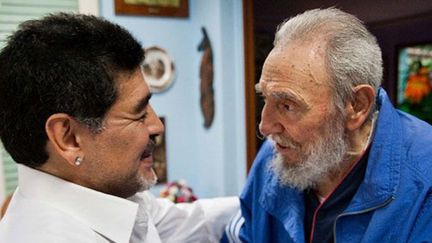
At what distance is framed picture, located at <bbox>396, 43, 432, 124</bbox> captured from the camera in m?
3.15

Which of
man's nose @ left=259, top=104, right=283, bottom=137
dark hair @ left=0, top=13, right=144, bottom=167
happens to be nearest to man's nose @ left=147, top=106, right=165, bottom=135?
dark hair @ left=0, top=13, right=144, bottom=167

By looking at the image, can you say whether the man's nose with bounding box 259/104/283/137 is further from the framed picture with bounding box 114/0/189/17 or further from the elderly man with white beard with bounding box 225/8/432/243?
the framed picture with bounding box 114/0/189/17

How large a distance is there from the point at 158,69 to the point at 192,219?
5.40ft

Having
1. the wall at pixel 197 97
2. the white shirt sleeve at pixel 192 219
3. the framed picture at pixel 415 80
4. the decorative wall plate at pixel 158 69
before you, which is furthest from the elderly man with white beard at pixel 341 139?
the framed picture at pixel 415 80

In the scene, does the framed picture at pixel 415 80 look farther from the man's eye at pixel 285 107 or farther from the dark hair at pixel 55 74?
the dark hair at pixel 55 74

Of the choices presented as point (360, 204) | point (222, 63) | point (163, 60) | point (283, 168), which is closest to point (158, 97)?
point (163, 60)

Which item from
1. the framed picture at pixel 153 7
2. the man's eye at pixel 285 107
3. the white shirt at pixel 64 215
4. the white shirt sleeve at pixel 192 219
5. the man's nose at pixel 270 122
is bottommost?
the white shirt sleeve at pixel 192 219

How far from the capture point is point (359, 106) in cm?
108

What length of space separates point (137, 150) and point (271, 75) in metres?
0.38

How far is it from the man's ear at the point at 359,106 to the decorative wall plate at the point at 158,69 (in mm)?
1877

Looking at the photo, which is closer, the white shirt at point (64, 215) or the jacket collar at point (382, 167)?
the white shirt at point (64, 215)

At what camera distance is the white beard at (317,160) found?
1.10 meters

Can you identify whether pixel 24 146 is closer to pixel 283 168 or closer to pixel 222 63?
pixel 283 168

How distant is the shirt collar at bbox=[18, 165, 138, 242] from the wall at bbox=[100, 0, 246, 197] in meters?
1.86
